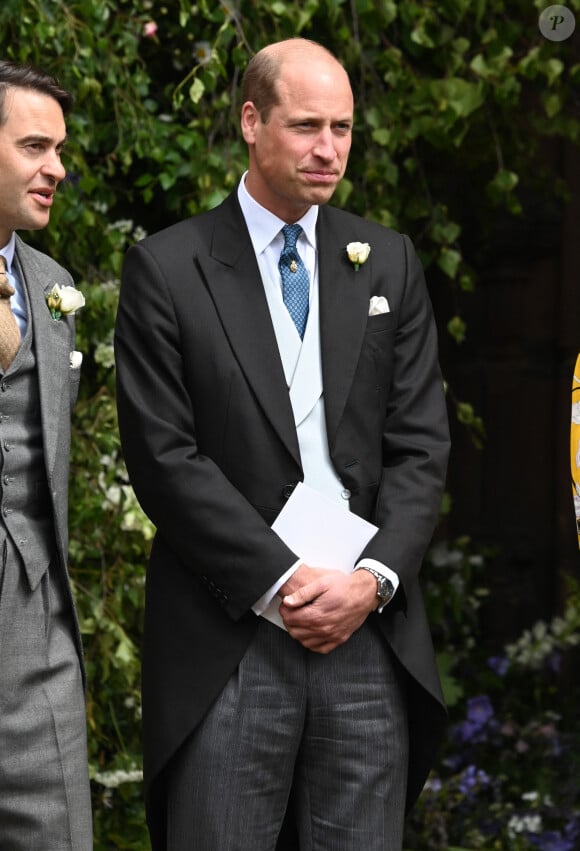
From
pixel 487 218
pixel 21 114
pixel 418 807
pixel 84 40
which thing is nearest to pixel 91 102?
pixel 84 40

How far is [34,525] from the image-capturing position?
8.81 ft

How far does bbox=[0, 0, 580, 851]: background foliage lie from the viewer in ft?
13.1

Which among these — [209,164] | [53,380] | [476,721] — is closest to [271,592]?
[53,380]

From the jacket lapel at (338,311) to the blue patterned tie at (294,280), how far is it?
4cm

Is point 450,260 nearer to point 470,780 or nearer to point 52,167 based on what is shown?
point 470,780

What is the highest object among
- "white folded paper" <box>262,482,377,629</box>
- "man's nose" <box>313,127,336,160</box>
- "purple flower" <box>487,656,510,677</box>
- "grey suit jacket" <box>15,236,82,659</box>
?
"man's nose" <box>313,127,336,160</box>

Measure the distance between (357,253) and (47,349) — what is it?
2.00ft

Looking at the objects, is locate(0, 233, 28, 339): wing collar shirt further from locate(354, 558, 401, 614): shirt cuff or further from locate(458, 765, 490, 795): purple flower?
locate(458, 765, 490, 795): purple flower

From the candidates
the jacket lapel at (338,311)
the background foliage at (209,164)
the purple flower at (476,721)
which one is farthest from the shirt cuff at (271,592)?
the purple flower at (476,721)

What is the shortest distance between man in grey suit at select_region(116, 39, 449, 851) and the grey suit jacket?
111 millimetres

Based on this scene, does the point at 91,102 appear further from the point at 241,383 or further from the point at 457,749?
the point at 457,749

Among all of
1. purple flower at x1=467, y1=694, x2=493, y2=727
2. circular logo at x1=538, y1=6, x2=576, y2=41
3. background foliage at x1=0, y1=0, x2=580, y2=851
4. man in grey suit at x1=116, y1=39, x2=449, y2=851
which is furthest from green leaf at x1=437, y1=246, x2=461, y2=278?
man in grey suit at x1=116, y1=39, x2=449, y2=851

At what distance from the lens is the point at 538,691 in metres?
5.32

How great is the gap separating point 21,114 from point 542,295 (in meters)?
3.08
